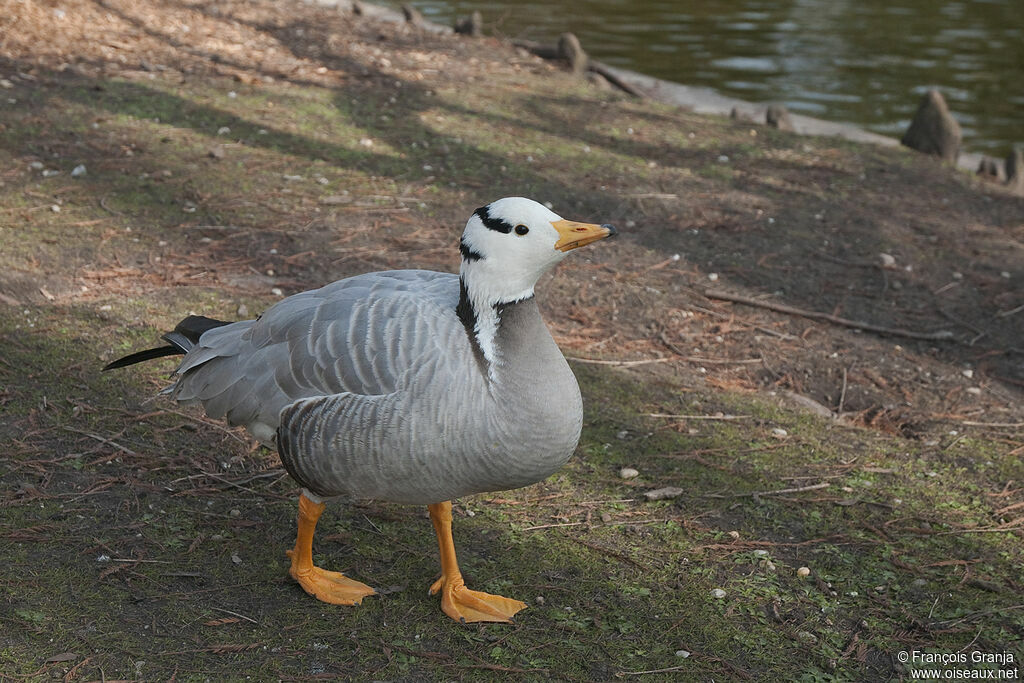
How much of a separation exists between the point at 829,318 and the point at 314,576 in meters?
3.94

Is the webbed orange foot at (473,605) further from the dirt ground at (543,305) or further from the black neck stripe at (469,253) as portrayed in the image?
the black neck stripe at (469,253)

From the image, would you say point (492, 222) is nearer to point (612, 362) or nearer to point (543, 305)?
point (612, 362)

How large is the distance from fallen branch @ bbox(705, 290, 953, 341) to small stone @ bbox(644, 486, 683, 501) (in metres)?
2.23

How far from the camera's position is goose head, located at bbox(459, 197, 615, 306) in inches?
124

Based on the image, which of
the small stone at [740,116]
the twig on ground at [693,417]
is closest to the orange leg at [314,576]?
the twig on ground at [693,417]

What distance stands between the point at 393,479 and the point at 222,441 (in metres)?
1.58

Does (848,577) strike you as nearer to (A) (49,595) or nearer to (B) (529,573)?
(B) (529,573)

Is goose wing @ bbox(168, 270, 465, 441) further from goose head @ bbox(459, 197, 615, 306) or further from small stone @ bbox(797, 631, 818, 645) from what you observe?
small stone @ bbox(797, 631, 818, 645)

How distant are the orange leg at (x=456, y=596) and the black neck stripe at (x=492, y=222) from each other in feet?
3.68

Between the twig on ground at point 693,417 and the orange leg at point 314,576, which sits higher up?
the orange leg at point 314,576

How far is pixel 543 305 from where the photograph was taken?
6.18 meters

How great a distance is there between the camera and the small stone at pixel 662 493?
14.6 feet

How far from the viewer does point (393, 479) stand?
3.32m

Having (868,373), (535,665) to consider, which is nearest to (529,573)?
(535,665)
